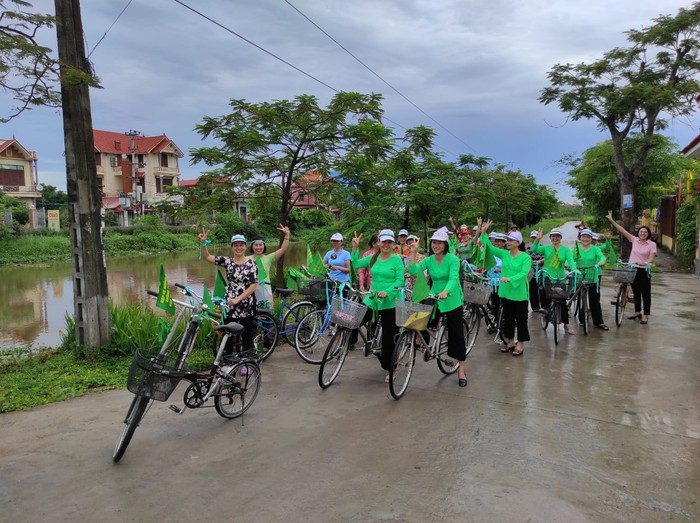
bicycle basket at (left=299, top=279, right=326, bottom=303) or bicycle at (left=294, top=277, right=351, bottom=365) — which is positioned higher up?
bicycle basket at (left=299, top=279, right=326, bottom=303)

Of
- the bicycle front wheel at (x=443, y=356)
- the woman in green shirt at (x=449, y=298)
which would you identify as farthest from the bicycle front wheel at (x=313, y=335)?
the woman in green shirt at (x=449, y=298)

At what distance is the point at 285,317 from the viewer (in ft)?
23.1

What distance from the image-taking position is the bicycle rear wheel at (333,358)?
5.32 meters

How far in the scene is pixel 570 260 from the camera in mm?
7695

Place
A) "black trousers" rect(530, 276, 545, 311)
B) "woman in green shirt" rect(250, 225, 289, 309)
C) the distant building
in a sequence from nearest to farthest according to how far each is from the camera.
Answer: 1. "woman in green shirt" rect(250, 225, 289, 309)
2. "black trousers" rect(530, 276, 545, 311)
3. the distant building

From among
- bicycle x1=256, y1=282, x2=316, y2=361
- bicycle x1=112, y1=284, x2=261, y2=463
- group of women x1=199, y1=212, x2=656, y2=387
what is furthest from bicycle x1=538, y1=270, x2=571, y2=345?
bicycle x1=112, y1=284, x2=261, y2=463

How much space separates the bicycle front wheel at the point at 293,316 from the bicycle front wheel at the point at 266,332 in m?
0.22

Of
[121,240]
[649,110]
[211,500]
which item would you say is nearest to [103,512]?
[211,500]

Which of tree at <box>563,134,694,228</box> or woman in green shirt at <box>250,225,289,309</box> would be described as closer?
woman in green shirt at <box>250,225,289,309</box>

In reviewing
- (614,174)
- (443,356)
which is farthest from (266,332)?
(614,174)

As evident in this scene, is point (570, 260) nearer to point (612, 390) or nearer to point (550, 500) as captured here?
point (612, 390)

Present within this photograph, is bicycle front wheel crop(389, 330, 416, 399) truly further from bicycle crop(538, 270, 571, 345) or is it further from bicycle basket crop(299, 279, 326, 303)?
bicycle crop(538, 270, 571, 345)

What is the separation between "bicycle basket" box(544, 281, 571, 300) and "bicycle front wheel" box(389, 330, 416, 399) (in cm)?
307

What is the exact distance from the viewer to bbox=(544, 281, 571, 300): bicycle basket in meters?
7.29
